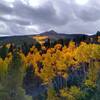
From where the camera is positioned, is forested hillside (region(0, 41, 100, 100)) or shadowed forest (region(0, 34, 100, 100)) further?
forested hillside (region(0, 41, 100, 100))

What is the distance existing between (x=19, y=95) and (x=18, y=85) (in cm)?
506

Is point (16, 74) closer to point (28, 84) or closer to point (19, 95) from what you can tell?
point (19, 95)

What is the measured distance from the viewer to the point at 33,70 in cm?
15012

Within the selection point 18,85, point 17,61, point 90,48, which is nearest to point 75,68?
point 90,48

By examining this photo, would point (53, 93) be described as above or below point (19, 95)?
below

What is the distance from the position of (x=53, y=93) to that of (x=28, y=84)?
33440mm

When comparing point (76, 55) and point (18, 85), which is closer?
point (18, 85)

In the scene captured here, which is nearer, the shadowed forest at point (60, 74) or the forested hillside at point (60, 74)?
the shadowed forest at point (60, 74)

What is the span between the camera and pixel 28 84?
144125 millimetres

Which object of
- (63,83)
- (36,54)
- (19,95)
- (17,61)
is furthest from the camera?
(36,54)

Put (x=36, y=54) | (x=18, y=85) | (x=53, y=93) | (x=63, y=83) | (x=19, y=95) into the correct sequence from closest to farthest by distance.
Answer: (x=19, y=95) → (x=18, y=85) → (x=53, y=93) → (x=63, y=83) → (x=36, y=54)

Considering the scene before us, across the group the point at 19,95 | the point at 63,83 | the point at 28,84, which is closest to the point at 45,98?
the point at 63,83

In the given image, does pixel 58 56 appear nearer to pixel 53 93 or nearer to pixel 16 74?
pixel 53 93

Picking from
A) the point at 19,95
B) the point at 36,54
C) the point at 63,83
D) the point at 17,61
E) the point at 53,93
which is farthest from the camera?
the point at 36,54
